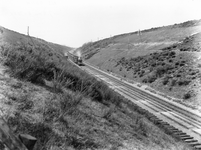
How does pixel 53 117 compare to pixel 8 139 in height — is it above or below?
below

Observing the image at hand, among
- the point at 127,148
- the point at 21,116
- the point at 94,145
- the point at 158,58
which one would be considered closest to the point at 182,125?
the point at 127,148

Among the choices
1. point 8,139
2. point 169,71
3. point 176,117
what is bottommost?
point 176,117

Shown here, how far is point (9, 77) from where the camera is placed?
679cm

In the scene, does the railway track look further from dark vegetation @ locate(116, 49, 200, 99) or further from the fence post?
the fence post

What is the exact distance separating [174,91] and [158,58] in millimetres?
19515

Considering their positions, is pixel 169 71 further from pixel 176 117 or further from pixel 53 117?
pixel 53 117

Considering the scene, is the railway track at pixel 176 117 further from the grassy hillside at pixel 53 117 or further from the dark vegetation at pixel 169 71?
the grassy hillside at pixel 53 117

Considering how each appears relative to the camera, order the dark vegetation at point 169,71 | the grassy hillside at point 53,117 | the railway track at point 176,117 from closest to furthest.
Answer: the grassy hillside at point 53,117 < the railway track at point 176,117 < the dark vegetation at point 169,71

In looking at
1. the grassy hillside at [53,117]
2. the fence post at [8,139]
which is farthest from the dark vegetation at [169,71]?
the fence post at [8,139]

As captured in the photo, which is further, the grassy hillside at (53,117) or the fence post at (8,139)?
the grassy hillside at (53,117)

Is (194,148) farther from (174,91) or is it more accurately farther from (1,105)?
(174,91)

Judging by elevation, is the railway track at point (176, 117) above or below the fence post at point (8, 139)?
below

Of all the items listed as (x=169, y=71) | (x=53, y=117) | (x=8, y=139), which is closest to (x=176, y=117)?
(x=53, y=117)

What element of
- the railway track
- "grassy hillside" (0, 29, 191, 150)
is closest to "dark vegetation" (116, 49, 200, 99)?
the railway track
